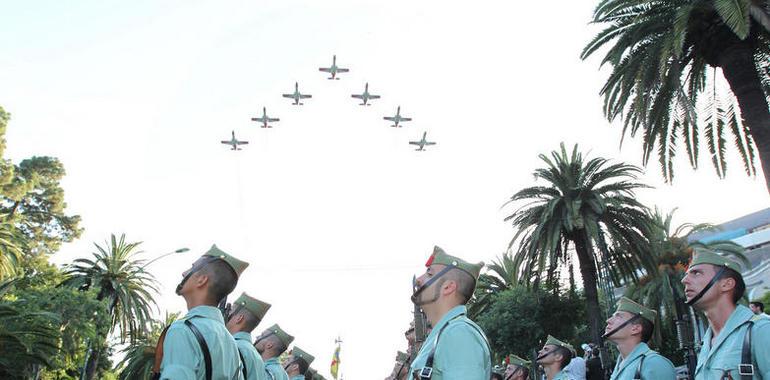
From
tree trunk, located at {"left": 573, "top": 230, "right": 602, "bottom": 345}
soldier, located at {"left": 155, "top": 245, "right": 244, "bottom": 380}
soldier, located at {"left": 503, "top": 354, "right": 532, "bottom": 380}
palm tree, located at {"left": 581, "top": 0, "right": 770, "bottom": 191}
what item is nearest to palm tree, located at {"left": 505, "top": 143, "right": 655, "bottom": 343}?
tree trunk, located at {"left": 573, "top": 230, "right": 602, "bottom": 345}

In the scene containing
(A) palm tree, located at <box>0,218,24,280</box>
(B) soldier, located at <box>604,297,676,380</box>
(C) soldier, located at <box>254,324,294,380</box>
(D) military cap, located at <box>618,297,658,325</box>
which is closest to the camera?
(B) soldier, located at <box>604,297,676,380</box>

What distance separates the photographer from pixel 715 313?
5.12m

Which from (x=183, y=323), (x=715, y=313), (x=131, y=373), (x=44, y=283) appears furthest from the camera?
(x=44, y=283)

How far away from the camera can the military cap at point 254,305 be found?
7791 mm

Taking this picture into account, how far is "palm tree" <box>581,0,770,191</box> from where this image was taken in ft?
55.3

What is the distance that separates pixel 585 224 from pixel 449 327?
Answer: 25974mm

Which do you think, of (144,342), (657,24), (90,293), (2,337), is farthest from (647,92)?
(144,342)

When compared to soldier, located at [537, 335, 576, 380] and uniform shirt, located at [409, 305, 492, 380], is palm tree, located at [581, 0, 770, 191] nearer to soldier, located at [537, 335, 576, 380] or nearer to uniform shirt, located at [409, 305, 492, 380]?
soldier, located at [537, 335, 576, 380]

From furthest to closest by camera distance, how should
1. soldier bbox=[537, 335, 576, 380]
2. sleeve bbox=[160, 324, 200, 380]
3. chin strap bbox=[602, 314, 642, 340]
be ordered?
soldier bbox=[537, 335, 576, 380] → chin strap bbox=[602, 314, 642, 340] → sleeve bbox=[160, 324, 200, 380]

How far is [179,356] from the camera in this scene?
4066mm

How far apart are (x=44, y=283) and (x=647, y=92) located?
35.4 m

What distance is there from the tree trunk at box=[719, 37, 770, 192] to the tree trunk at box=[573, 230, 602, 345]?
12637 millimetres

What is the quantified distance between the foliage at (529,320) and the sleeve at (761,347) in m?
34.4

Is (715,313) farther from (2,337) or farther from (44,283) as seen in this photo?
(44,283)
